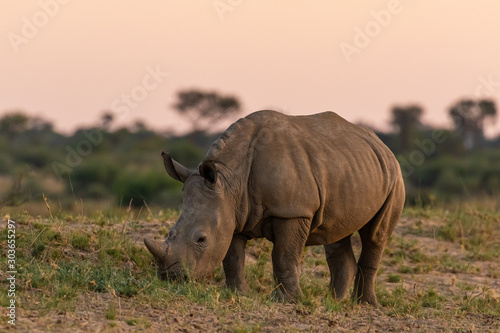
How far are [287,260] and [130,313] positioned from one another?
173 cm

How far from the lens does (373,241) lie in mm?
8422

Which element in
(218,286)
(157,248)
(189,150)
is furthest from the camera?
(189,150)

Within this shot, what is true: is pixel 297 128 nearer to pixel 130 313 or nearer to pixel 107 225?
pixel 130 313

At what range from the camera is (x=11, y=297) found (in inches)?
253

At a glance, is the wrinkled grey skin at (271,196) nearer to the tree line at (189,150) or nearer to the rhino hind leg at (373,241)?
the rhino hind leg at (373,241)

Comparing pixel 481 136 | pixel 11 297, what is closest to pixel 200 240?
pixel 11 297

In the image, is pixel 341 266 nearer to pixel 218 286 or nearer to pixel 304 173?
pixel 218 286

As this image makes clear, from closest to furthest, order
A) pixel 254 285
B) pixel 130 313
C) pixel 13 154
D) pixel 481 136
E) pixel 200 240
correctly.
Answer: pixel 130 313 < pixel 200 240 < pixel 254 285 < pixel 13 154 < pixel 481 136

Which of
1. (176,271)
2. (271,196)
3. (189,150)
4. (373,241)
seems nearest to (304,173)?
(271,196)

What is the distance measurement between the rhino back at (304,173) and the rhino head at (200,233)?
0.18 metres

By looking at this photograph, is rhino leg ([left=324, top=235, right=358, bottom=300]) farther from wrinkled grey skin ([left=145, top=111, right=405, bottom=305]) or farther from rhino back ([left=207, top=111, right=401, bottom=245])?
rhino back ([left=207, top=111, right=401, bottom=245])

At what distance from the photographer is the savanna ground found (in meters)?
6.22

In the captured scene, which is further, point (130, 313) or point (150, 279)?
point (150, 279)

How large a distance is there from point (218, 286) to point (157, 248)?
136cm
